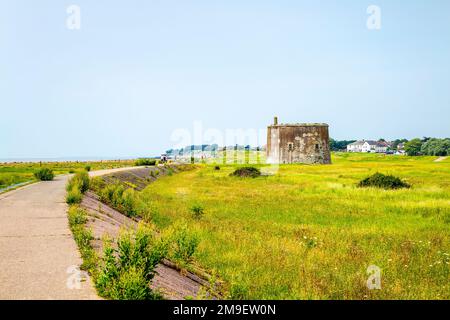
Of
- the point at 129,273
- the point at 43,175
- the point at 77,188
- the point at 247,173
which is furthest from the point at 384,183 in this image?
the point at 129,273

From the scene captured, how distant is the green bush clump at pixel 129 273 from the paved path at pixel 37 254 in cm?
25

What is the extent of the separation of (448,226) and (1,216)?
14891mm

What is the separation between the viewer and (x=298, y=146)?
6688 centimetres

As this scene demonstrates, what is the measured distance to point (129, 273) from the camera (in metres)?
6.18

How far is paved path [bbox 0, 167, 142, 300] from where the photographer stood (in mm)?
5977

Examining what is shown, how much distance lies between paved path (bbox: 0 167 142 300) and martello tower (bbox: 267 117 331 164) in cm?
5470

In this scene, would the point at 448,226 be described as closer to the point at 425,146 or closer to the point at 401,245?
the point at 401,245

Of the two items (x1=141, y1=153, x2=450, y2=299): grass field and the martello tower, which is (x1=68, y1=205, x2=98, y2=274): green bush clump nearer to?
(x1=141, y1=153, x2=450, y2=299): grass field

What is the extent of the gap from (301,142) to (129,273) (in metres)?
62.1

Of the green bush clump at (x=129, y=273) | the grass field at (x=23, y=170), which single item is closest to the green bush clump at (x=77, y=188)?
the grass field at (x=23, y=170)

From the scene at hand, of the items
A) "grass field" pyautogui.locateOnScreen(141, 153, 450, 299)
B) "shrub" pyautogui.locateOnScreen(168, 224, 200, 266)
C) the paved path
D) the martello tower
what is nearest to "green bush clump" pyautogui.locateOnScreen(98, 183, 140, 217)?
"grass field" pyautogui.locateOnScreen(141, 153, 450, 299)

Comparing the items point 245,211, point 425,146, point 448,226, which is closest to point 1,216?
point 245,211

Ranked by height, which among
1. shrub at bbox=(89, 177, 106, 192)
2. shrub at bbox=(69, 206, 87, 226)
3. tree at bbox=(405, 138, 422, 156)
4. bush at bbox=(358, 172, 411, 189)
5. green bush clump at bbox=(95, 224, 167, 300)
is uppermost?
green bush clump at bbox=(95, 224, 167, 300)

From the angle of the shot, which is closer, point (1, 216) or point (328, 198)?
point (1, 216)
